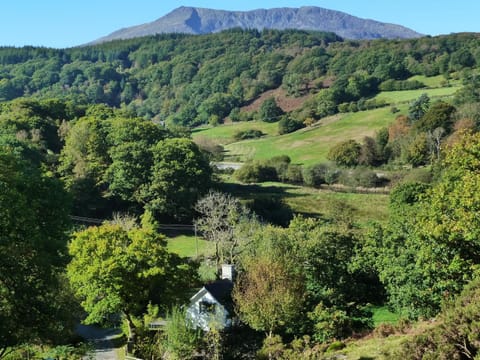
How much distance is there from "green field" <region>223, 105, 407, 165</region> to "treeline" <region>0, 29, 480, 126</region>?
9976 mm

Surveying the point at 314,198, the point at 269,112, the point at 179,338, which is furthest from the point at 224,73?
the point at 179,338

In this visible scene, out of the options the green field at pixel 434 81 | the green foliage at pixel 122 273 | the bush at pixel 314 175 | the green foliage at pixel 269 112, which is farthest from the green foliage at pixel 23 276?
the green field at pixel 434 81

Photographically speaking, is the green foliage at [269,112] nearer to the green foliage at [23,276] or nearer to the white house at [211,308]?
the white house at [211,308]

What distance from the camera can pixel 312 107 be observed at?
116 m

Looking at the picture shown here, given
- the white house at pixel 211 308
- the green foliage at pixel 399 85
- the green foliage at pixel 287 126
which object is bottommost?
the white house at pixel 211 308

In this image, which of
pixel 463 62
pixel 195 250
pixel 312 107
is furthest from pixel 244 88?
pixel 195 250

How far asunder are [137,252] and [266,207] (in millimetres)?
32612

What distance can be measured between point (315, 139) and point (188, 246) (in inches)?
2130

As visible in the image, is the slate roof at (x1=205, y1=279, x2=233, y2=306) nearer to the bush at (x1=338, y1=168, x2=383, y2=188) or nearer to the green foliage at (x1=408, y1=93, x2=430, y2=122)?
the bush at (x1=338, y1=168, x2=383, y2=188)

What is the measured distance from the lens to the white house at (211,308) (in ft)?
85.6

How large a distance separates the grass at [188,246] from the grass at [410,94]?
69.1 m

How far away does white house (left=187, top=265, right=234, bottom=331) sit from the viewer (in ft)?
85.6

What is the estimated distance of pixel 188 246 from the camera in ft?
148

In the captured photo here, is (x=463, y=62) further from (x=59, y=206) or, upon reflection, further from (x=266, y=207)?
(x=59, y=206)
